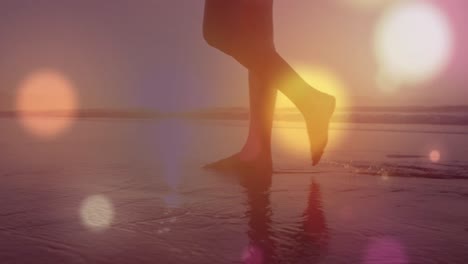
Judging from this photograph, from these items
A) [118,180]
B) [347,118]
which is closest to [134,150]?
[118,180]

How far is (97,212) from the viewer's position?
6.66 ft

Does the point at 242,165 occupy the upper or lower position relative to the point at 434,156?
lower

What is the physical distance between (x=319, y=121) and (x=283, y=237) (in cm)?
162

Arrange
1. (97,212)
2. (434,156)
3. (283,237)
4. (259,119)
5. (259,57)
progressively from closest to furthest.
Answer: (283,237)
(97,212)
(259,57)
(259,119)
(434,156)

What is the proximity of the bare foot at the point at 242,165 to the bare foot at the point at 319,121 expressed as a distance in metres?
0.53

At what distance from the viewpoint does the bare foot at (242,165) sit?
365 cm

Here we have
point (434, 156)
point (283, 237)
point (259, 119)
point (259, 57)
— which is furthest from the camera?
point (434, 156)

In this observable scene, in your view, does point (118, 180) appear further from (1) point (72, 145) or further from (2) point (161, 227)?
(1) point (72, 145)

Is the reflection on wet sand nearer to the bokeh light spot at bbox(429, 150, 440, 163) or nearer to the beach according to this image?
the beach

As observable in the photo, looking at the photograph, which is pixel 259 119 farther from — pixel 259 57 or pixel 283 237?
pixel 283 237

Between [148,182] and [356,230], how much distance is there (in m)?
1.51

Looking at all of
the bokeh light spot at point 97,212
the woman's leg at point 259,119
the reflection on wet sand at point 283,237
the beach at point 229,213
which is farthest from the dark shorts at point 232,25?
the bokeh light spot at point 97,212

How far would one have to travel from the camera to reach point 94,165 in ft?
12.4

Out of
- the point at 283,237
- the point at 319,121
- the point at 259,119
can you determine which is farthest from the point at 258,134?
the point at 283,237
